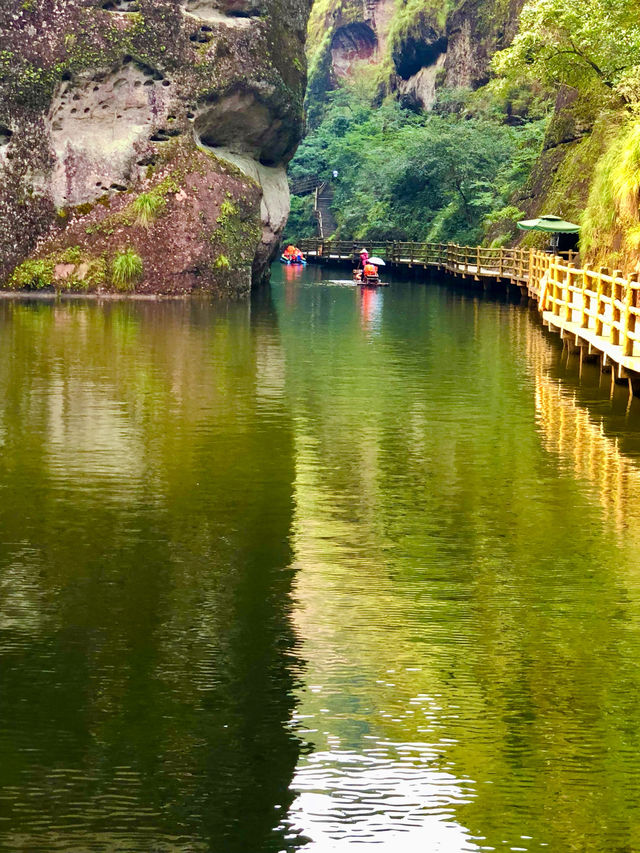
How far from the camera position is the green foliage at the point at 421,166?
68688 millimetres

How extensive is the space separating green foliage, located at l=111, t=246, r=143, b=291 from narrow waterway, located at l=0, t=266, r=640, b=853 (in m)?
22.8

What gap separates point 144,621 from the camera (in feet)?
30.2

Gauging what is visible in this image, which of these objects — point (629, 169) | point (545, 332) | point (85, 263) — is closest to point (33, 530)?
point (629, 169)

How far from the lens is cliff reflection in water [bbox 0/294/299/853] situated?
6.45 metres

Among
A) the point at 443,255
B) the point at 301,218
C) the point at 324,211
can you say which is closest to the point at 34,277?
the point at 443,255

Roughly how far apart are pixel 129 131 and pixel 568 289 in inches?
792

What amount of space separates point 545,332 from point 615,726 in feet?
86.9

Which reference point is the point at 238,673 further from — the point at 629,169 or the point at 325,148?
the point at 325,148

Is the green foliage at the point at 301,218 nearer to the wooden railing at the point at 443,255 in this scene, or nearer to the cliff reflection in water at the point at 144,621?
the wooden railing at the point at 443,255

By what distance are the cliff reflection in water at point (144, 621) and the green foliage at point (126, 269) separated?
2311 centimetres

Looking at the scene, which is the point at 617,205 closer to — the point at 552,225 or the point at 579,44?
the point at 552,225

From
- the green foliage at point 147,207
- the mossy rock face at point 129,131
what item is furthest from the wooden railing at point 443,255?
the green foliage at point 147,207

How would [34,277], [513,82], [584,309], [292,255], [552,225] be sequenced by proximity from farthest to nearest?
[292,255] < [513,82] < [34,277] < [552,225] < [584,309]

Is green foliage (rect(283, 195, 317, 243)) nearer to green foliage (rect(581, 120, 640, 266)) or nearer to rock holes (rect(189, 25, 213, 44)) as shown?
rock holes (rect(189, 25, 213, 44))
